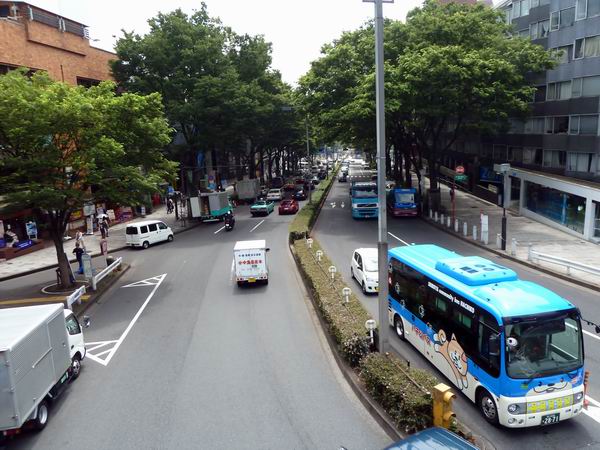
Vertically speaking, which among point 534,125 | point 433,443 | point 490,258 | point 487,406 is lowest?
point 490,258

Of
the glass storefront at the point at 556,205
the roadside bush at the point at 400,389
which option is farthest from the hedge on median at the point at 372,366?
the glass storefront at the point at 556,205

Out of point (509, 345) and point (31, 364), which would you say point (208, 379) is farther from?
point (509, 345)

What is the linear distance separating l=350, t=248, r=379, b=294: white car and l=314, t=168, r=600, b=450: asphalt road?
0.36 metres

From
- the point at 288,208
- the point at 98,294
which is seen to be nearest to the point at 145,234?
the point at 98,294

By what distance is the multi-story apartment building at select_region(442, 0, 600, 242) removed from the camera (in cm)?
3153

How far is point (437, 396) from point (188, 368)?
730 cm

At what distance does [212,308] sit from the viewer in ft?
61.8

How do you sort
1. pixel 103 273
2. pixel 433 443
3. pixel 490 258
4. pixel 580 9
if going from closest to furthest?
pixel 433 443 < pixel 103 273 < pixel 490 258 < pixel 580 9

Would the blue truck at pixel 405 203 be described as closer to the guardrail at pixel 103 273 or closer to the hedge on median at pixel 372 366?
the hedge on median at pixel 372 366

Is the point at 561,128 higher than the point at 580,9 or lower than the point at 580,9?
lower

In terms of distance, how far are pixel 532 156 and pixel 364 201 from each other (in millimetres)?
15273

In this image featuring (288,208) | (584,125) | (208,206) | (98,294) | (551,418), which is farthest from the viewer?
(288,208)

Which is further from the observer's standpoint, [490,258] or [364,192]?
[364,192]

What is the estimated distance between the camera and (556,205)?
33.0m
